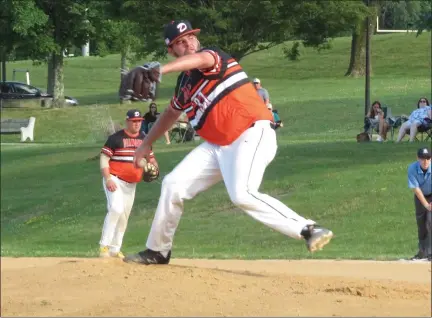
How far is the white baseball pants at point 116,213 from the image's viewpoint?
11.9 m

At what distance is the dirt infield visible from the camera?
737 cm

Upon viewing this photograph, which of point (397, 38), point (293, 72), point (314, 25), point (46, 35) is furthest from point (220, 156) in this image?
point (397, 38)

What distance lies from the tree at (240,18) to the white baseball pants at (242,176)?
62.6ft

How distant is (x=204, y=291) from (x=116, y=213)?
4060 millimetres

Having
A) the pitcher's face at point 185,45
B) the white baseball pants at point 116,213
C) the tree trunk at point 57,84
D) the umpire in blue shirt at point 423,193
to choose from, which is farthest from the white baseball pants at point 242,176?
the tree trunk at point 57,84

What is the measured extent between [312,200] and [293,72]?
156ft

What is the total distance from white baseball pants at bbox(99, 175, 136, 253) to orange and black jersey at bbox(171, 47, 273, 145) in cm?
386

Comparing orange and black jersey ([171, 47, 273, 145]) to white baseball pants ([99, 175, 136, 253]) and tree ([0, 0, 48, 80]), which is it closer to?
white baseball pants ([99, 175, 136, 253])

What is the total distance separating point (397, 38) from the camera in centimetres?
7475

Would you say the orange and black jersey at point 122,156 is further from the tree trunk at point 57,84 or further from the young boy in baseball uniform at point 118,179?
the tree trunk at point 57,84

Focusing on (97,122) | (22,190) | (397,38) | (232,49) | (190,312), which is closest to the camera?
(190,312)

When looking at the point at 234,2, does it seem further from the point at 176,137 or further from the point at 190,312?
the point at 190,312

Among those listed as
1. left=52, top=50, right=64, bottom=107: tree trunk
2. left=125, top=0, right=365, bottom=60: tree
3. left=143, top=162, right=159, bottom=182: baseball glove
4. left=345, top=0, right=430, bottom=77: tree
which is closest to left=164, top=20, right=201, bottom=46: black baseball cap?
left=143, top=162, right=159, bottom=182: baseball glove

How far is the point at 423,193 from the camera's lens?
1373 cm
